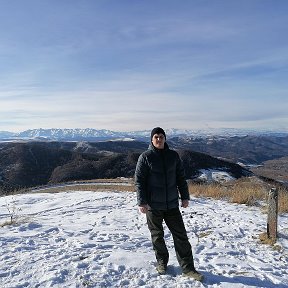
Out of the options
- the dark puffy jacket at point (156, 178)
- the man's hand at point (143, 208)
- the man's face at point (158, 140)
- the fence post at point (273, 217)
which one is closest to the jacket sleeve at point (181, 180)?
the dark puffy jacket at point (156, 178)

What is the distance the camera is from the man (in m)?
6.43

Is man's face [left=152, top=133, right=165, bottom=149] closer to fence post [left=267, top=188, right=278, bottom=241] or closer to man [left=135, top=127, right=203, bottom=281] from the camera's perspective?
man [left=135, top=127, right=203, bottom=281]

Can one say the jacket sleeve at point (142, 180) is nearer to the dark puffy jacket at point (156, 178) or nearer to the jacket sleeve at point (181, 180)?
the dark puffy jacket at point (156, 178)

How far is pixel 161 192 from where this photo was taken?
6.49 m

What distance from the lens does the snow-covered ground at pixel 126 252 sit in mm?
6406

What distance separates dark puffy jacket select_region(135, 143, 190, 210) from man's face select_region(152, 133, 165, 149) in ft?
0.27

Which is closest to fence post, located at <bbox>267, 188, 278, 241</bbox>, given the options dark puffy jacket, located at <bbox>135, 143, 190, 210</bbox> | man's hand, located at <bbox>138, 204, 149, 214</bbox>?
dark puffy jacket, located at <bbox>135, 143, 190, 210</bbox>

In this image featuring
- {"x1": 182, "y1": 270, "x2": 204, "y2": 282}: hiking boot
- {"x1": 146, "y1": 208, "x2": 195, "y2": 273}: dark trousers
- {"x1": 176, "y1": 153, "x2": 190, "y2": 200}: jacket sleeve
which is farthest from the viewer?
{"x1": 176, "y1": 153, "x2": 190, "y2": 200}: jacket sleeve

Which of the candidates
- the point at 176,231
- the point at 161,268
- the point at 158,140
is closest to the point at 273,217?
the point at 176,231

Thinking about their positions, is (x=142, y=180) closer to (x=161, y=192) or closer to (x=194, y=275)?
(x=161, y=192)

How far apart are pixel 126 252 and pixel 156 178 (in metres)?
2.17

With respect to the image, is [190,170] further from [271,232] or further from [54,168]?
[271,232]

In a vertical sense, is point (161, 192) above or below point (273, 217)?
above

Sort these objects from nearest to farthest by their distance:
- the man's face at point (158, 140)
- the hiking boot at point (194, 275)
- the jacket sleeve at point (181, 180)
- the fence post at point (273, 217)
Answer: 1. the hiking boot at point (194, 275)
2. the man's face at point (158, 140)
3. the jacket sleeve at point (181, 180)
4. the fence post at point (273, 217)
